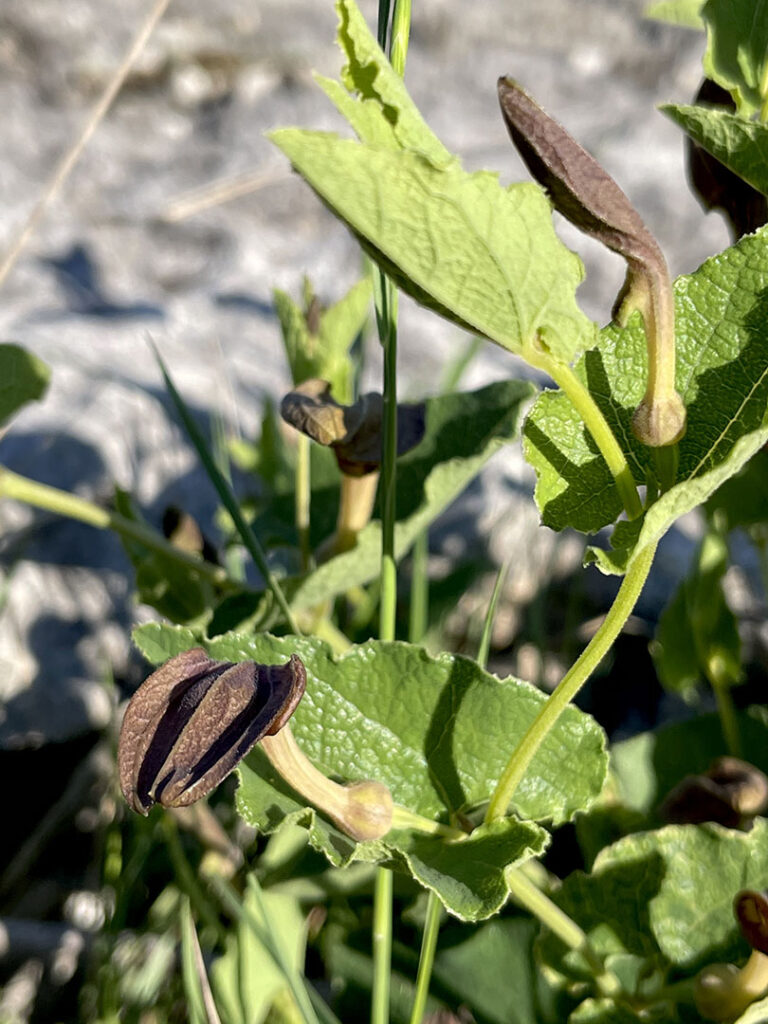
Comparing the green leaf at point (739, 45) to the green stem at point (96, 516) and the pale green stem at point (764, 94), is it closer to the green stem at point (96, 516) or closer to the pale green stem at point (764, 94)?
the pale green stem at point (764, 94)

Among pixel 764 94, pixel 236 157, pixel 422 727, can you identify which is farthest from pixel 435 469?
pixel 236 157

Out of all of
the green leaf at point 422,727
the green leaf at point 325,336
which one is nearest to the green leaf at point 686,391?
the green leaf at point 422,727

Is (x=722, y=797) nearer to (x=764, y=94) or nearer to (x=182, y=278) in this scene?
(x=764, y=94)

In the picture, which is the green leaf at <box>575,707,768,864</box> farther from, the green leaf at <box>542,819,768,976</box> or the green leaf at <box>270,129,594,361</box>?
the green leaf at <box>270,129,594,361</box>

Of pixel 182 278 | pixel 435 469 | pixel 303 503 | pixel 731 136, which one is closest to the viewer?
pixel 731 136

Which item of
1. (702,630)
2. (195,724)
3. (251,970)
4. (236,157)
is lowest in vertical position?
(251,970)

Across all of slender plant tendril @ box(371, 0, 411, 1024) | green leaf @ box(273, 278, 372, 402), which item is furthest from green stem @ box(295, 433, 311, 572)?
slender plant tendril @ box(371, 0, 411, 1024)

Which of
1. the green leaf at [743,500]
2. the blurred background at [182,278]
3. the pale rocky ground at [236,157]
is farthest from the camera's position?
the pale rocky ground at [236,157]

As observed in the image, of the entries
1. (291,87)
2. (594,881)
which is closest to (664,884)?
(594,881)
